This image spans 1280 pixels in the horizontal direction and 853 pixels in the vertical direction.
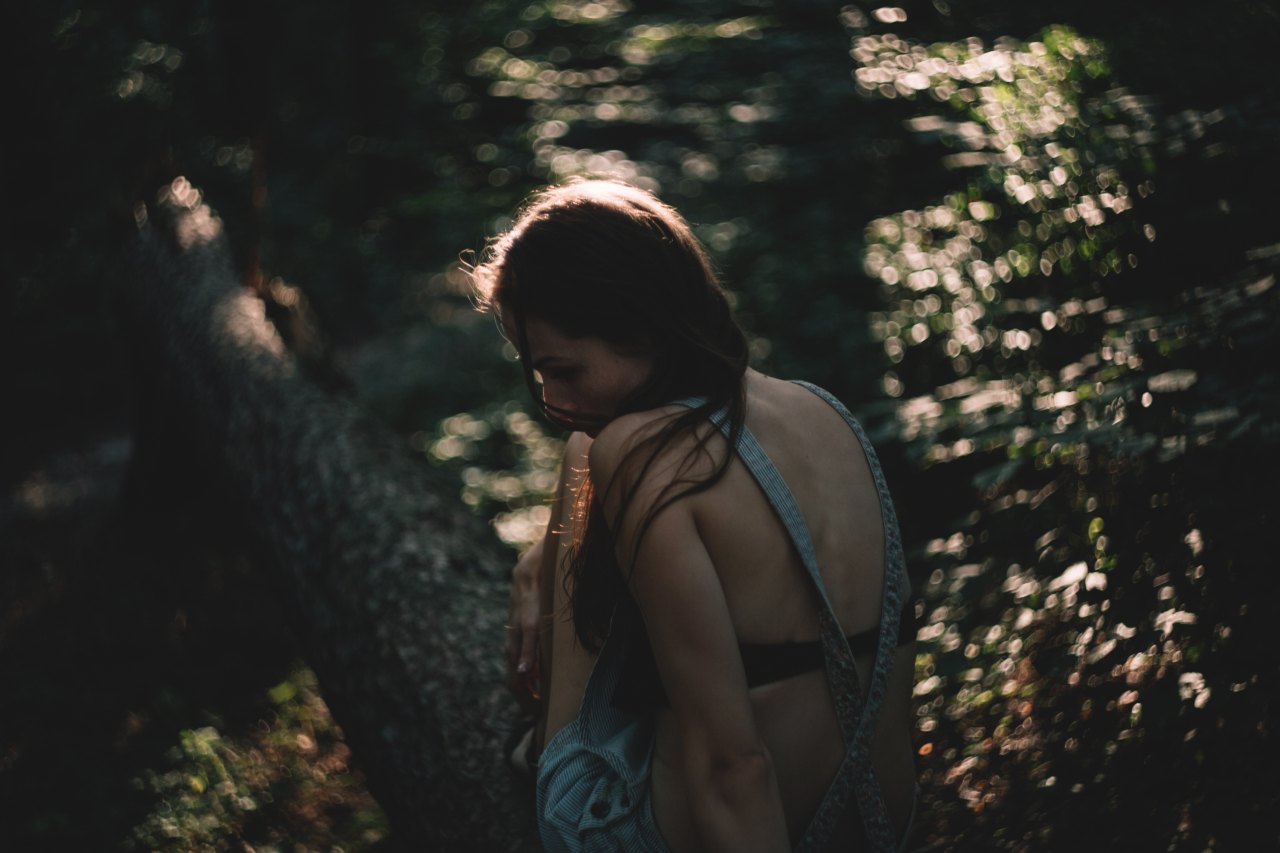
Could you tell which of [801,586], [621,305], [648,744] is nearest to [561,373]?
[621,305]

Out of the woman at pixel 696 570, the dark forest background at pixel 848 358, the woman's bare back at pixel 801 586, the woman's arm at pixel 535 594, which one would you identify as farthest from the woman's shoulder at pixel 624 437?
the dark forest background at pixel 848 358

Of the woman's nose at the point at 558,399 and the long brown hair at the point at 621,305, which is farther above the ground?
the long brown hair at the point at 621,305

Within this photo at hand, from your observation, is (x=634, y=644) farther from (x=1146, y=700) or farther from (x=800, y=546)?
(x=1146, y=700)

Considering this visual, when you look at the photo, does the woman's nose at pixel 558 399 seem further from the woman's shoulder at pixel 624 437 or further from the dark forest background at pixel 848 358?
the dark forest background at pixel 848 358

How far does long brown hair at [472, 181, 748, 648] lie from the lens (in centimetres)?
162

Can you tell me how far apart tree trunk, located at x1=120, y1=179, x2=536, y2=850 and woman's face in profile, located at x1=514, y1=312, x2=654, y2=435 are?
1.07m

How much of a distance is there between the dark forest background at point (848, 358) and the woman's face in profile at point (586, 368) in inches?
40.6

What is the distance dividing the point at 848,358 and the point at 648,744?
337 centimetres

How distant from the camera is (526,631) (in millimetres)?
2223

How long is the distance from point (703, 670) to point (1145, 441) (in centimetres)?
119

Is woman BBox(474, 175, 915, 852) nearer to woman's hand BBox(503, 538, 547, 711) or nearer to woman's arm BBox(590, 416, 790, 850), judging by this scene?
woman's arm BBox(590, 416, 790, 850)

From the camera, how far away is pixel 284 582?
3.18m

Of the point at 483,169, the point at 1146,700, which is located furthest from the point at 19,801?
the point at 483,169

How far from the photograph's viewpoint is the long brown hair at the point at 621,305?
162cm
